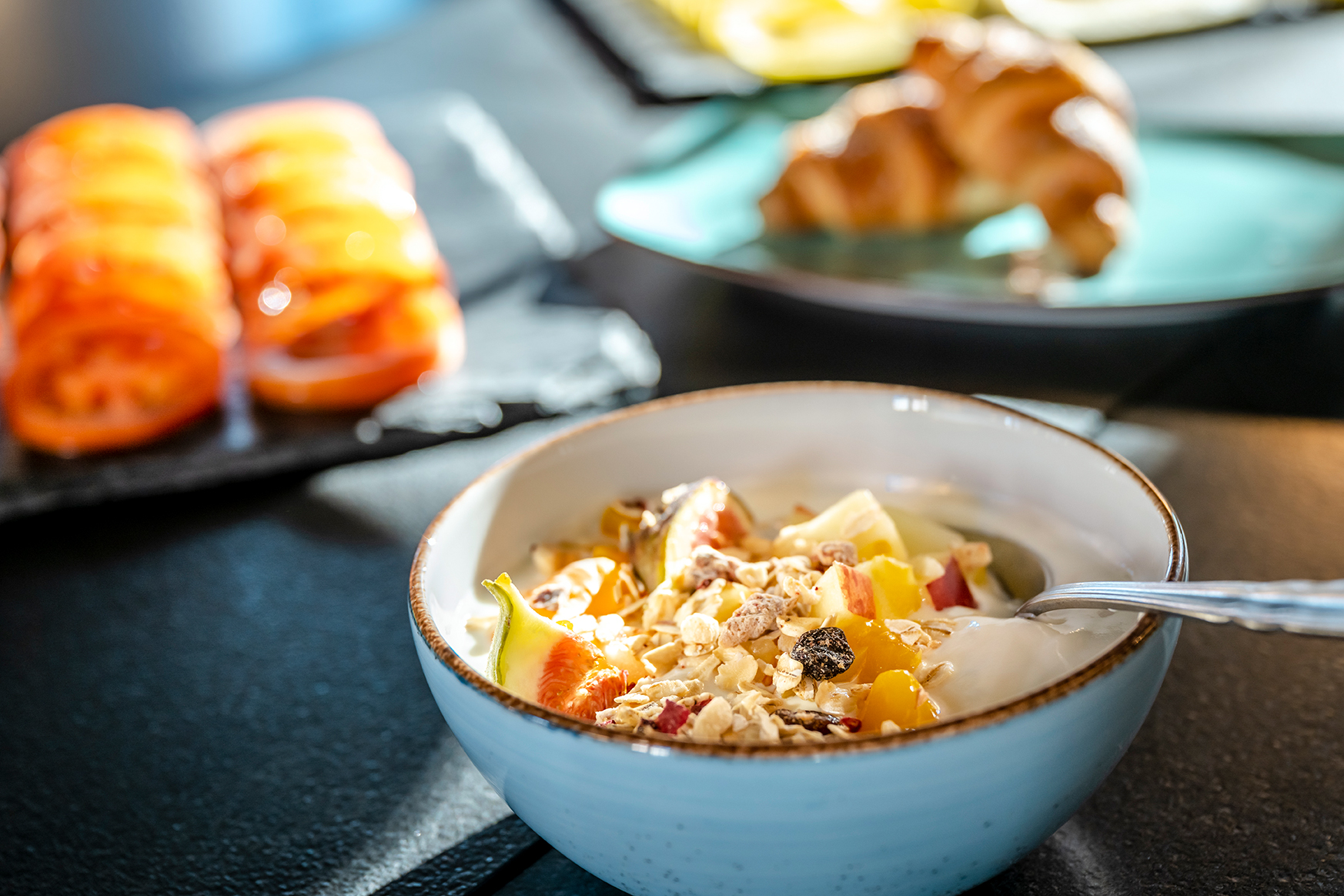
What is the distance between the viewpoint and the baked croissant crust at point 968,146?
105cm

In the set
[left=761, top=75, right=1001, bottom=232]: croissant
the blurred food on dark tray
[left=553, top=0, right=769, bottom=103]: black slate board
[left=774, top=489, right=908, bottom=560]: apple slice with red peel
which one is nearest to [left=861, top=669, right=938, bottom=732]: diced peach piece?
[left=774, top=489, right=908, bottom=560]: apple slice with red peel

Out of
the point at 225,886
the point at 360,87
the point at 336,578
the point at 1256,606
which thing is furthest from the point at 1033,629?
the point at 360,87

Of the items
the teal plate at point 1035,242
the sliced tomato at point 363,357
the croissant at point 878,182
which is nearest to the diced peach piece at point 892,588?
the teal plate at point 1035,242

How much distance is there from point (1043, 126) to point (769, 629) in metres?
0.80

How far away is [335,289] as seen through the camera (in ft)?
3.22

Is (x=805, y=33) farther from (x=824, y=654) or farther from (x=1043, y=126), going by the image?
(x=824, y=654)

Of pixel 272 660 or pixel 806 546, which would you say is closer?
pixel 806 546

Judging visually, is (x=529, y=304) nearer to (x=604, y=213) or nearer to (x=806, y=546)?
(x=604, y=213)

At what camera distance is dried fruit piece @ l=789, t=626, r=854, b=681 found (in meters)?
0.39

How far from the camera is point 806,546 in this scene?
476 mm

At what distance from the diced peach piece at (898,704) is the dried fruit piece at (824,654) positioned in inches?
0.7

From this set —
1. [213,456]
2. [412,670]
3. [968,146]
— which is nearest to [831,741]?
[412,670]

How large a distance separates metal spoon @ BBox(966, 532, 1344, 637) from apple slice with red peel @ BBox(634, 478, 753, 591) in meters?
0.13

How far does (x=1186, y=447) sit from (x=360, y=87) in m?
1.38
